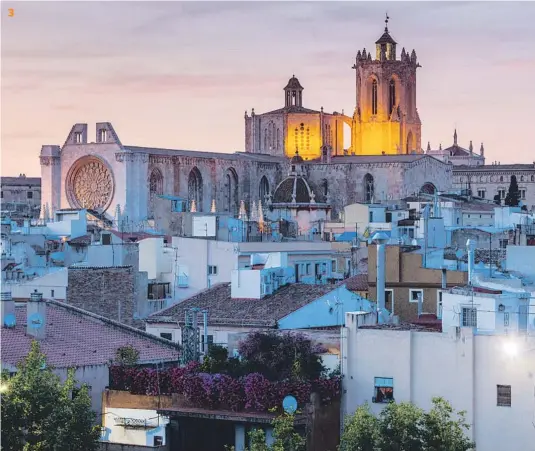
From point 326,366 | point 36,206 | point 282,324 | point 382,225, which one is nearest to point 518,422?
point 326,366

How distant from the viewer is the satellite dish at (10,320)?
2422cm

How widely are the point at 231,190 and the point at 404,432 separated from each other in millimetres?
71376

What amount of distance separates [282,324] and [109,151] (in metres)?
59.2

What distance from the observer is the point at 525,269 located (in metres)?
31.0

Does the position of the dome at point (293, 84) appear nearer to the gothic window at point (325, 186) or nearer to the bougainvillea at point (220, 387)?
the gothic window at point (325, 186)

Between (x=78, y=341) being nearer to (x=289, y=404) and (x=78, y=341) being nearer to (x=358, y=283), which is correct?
(x=289, y=404)

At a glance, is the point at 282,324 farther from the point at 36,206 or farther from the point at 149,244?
the point at 36,206

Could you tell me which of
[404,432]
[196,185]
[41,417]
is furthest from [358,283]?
[196,185]

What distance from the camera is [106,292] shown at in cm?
3161

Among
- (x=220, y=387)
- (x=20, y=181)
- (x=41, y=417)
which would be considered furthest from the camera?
(x=20, y=181)

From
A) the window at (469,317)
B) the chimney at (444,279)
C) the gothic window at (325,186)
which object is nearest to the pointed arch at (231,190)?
the gothic window at (325,186)

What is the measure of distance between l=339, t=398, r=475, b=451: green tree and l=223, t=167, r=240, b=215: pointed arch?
69.3m

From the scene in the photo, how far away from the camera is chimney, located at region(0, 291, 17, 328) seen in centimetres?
2422

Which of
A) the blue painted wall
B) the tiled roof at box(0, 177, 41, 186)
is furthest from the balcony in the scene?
the tiled roof at box(0, 177, 41, 186)
